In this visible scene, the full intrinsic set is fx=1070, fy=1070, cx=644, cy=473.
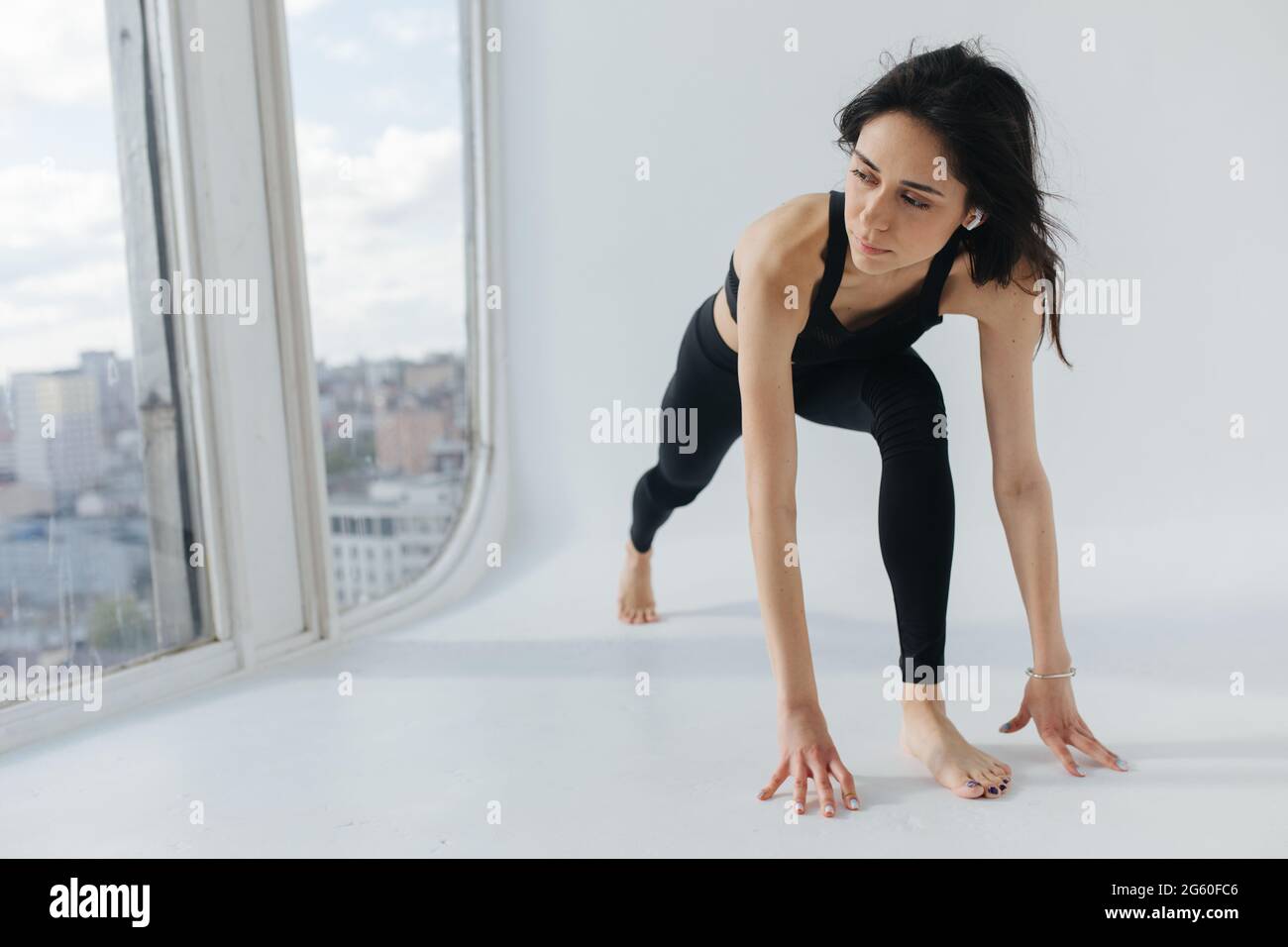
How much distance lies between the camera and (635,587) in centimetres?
220

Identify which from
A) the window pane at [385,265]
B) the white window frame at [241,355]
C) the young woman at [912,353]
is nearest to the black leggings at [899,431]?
the young woman at [912,353]

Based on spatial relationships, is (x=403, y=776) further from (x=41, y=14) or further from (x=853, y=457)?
(x=853, y=457)

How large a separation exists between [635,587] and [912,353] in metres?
0.87

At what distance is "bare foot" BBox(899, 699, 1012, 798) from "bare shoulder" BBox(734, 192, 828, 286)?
0.57 m

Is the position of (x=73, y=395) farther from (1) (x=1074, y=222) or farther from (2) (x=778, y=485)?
(1) (x=1074, y=222)

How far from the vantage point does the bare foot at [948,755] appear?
125cm

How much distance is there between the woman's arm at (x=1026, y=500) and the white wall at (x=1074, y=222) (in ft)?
2.90

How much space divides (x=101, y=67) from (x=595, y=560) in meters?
1.48

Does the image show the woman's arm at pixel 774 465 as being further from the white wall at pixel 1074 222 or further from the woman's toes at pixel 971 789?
the white wall at pixel 1074 222

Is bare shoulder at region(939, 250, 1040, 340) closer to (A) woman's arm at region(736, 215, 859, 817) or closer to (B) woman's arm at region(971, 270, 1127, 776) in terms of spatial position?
(B) woman's arm at region(971, 270, 1127, 776)

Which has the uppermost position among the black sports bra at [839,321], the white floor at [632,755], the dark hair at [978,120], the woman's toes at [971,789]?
the dark hair at [978,120]

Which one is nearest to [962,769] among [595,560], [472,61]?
[595,560]

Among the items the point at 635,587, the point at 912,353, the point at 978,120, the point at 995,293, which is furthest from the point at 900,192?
the point at 635,587

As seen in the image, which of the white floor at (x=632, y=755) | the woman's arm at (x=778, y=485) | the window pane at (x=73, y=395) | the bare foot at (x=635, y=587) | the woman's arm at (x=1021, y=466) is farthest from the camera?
the bare foot at (x=635, y=587)
